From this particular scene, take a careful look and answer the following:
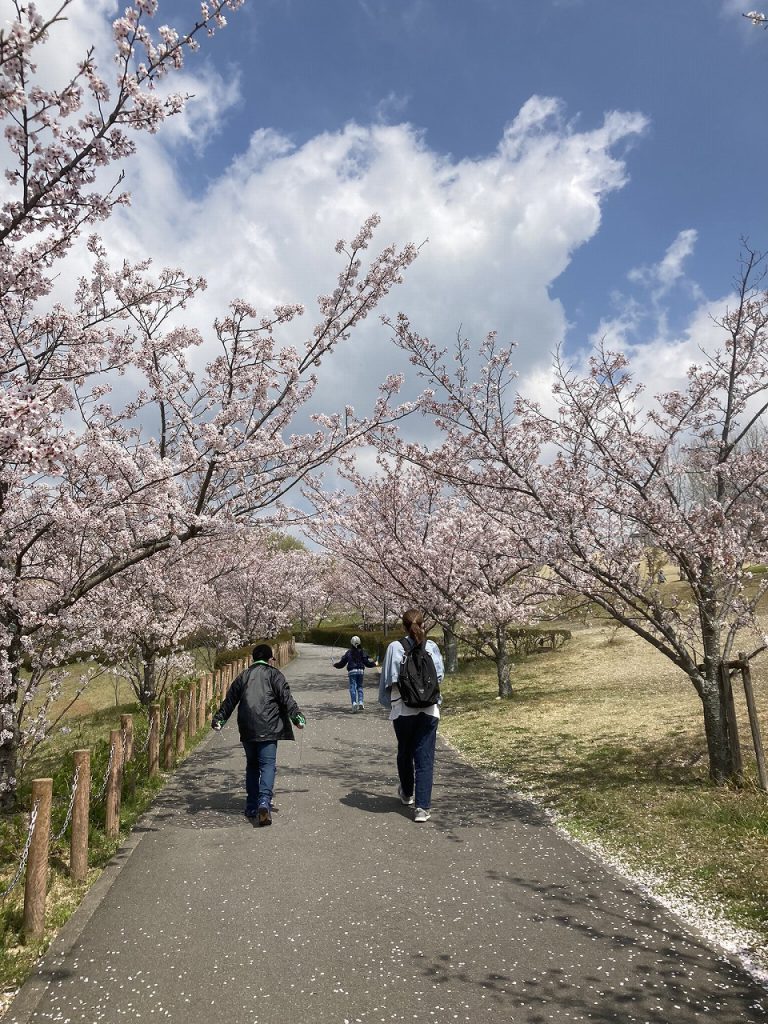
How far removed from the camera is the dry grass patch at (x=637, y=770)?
16.7ft

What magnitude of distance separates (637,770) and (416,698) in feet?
11.8

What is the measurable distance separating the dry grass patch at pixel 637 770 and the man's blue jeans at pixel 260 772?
9.88 feet

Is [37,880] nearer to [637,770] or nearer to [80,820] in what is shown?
[80,820]

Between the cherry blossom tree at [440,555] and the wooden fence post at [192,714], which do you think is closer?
the wooden fence post at [192,714]

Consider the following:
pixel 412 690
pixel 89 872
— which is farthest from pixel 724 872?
pixel 89 872

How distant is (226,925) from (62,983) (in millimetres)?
1005

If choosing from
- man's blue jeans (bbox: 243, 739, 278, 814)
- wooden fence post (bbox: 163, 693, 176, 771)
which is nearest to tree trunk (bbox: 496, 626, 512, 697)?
wooden fence post (bbox: 163, 693, 176, 771)

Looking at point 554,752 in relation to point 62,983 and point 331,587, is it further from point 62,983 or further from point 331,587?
point 331,587

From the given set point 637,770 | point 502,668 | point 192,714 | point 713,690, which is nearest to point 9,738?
point 192,714

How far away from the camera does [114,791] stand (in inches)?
256

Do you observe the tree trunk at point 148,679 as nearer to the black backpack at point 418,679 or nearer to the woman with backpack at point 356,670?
the woman with backpack at point 356,670

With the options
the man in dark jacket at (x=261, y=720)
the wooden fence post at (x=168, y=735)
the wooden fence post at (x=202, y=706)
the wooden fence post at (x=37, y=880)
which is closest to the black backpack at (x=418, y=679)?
the man in dark jacket at (x=261, y=720)

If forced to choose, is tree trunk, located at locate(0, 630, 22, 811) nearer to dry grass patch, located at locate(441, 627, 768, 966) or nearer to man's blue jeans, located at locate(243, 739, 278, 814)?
man's blue jeans, located at locate(243, 739, 278, 814)

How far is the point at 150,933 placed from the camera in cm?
431
